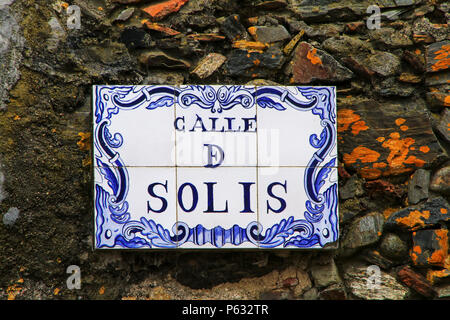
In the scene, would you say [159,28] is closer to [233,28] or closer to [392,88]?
[233,28]

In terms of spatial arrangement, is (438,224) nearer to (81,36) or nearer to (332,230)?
(332,230)

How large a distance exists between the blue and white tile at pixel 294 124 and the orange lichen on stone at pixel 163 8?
72 cm

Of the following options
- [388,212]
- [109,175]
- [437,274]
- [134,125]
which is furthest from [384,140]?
[109,175]

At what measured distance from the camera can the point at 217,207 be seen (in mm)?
2395

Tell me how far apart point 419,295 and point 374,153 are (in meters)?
0.85

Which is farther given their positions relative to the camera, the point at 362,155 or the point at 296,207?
the point at 362,155

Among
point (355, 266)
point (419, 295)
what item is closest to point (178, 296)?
point (355, 266)

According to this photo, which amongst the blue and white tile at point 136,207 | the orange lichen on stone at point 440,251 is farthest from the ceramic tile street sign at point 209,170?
the orange lichen on stone at point 440,251

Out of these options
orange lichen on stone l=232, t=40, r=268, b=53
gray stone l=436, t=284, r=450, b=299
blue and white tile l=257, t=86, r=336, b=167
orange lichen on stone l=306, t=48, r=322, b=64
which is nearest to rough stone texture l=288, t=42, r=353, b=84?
orange lichen on stone l=306, t=48, r=322, b=64

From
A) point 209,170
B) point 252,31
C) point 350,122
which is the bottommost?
point 209,170

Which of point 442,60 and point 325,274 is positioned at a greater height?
point 442,60

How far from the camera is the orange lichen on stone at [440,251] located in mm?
2428

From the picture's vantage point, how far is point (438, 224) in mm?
2479

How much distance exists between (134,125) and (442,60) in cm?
186
